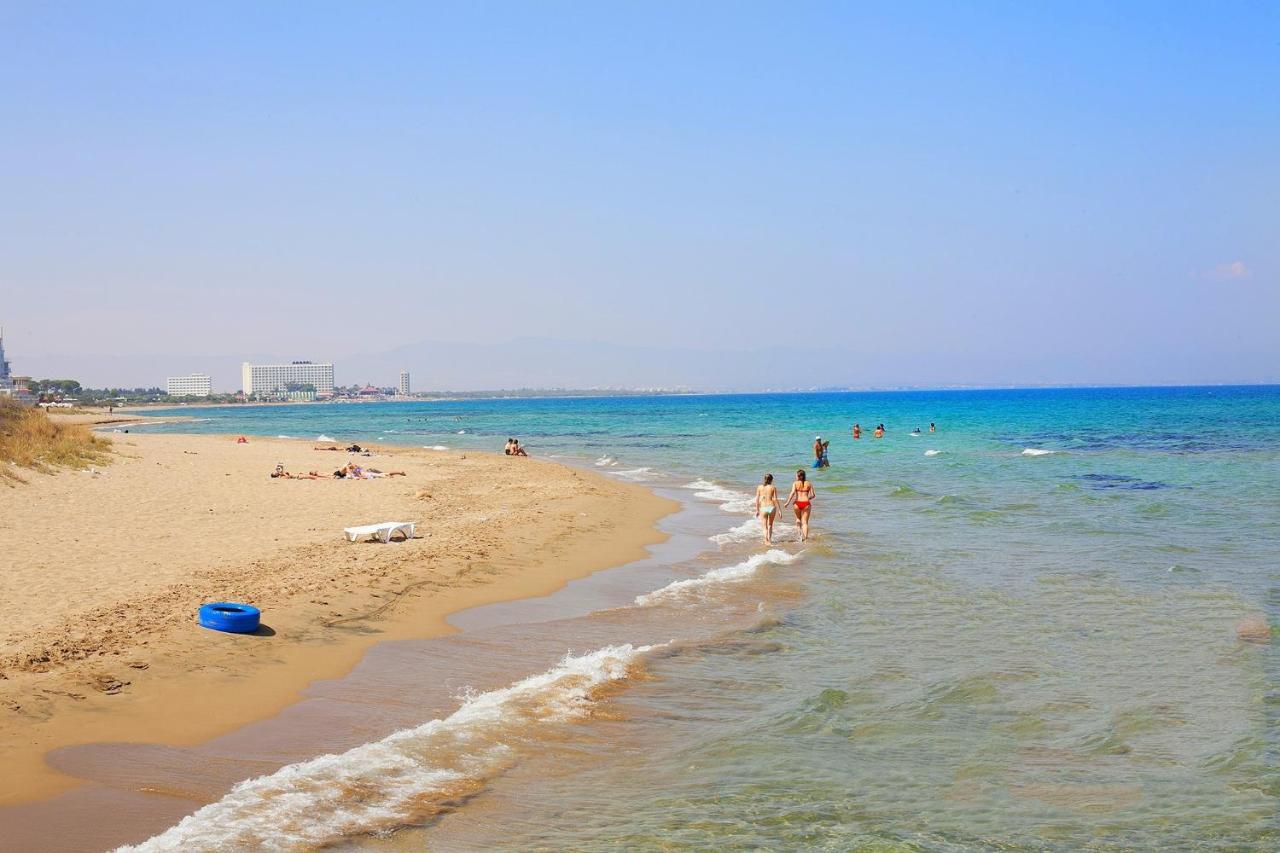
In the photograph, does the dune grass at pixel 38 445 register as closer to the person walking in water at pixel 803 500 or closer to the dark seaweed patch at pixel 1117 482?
the person walking in water at pixel 803 500

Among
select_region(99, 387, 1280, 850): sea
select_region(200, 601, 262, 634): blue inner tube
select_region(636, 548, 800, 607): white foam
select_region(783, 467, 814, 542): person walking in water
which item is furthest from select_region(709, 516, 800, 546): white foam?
select_region(200, 601, 262, 634): blue inner tube

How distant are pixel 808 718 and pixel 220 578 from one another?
9117 millimetres

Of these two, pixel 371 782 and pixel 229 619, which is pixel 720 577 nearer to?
pixel 229 619

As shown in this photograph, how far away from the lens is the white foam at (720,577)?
573 inches

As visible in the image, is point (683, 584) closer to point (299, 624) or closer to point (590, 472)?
point (299, 624)

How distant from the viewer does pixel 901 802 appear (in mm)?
7227

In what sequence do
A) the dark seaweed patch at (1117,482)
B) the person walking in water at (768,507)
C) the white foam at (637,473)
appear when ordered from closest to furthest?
the person walking in water at (768,507) < the dark seaweed patch at (1117,482) < the white foam at (637,473)

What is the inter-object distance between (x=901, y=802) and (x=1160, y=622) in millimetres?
7461

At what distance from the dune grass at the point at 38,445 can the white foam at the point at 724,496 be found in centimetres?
1773

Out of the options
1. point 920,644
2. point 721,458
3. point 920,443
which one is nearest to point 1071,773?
point 920,644

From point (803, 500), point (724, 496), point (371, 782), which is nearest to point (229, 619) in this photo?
point (371, 782)

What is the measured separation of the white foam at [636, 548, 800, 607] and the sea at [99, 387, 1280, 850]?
94 millimetres

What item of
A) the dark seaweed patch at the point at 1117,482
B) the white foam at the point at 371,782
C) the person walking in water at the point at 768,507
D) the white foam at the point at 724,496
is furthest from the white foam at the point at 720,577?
the dark seaweed patch at the point at 1117,482

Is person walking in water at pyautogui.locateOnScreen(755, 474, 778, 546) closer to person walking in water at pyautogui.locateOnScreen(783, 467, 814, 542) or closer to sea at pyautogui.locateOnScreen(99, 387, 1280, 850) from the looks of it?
person walking in water at pyautogui.locateOnScreen(783, 467, 814, 542)
